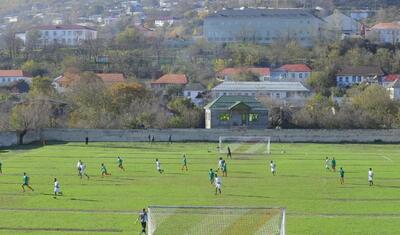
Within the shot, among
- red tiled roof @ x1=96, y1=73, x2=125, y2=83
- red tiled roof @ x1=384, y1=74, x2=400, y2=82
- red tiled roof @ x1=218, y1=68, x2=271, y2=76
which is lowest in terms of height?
red tiled roof @ x1=384, y1=74, x2=400, y2=82

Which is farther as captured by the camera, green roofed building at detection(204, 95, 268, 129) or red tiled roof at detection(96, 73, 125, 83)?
red tiled roof at detection(96, 73, 125, 83)

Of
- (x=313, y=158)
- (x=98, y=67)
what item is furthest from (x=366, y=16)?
(x=313, y=158)

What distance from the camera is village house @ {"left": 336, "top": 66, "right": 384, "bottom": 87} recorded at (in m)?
107

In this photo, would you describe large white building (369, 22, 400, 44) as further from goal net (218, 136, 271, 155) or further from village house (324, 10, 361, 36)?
goal net (218, 136, 271, 155)

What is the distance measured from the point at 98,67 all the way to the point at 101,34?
153ft

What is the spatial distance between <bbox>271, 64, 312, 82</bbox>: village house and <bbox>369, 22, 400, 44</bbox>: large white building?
83.0ft

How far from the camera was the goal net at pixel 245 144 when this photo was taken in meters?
57.0

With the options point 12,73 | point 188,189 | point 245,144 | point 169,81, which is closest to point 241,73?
point 169,81

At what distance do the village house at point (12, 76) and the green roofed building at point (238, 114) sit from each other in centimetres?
4164

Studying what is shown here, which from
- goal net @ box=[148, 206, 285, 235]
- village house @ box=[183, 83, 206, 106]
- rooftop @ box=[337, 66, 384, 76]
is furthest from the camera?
rooftop @ box=[337, 66, 384, 76]

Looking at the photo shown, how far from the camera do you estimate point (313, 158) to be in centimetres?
5278

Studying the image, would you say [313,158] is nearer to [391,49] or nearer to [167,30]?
[391,49]

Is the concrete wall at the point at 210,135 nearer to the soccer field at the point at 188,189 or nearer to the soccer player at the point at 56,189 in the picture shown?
the soccer field at the point at 188,189

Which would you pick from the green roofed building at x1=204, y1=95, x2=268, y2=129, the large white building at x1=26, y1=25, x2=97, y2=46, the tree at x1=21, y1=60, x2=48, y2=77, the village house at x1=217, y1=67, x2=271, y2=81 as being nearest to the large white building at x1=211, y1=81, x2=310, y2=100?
the village house at x1=217, y1=67, x2=271, y2=81
